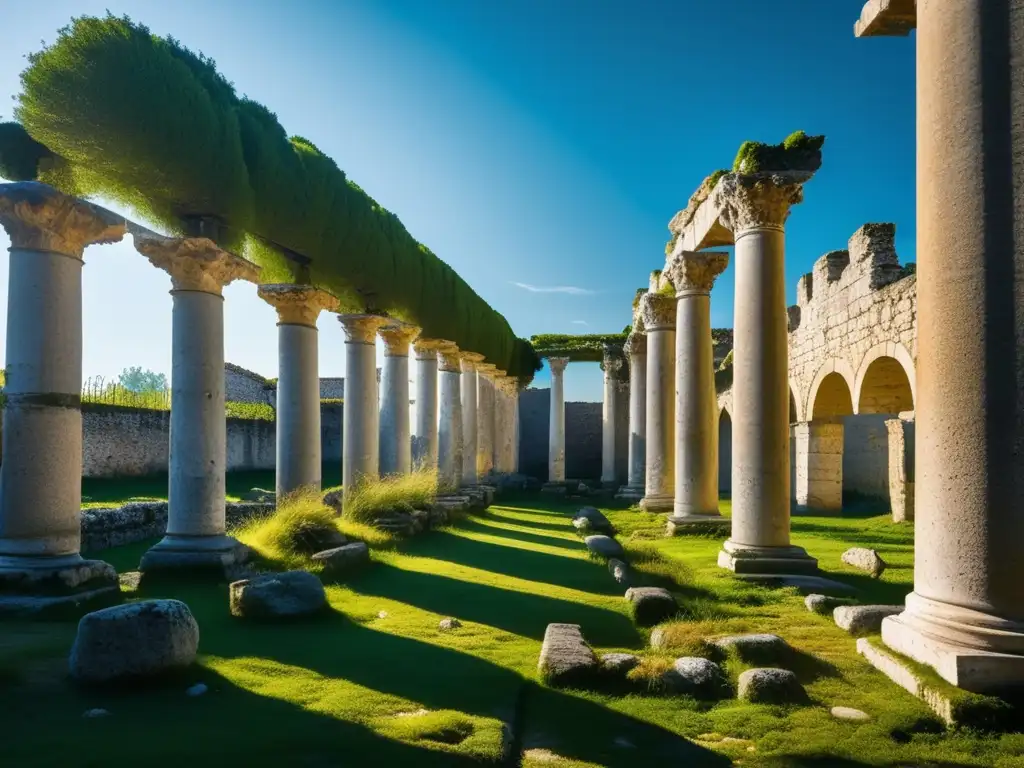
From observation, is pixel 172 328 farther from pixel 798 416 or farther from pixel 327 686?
pixel 798 416

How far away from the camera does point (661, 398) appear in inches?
658

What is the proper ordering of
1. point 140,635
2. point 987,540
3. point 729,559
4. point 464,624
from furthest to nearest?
1. point 729,559
2. point 464,624
3. point 140,635
4. point 987,540

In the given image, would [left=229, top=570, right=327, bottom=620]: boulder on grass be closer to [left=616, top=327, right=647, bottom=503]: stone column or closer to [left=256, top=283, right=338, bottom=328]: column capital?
[left=256, top=283, right=338, bottom=328]: column capital

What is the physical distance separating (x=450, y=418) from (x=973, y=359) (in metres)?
18.2

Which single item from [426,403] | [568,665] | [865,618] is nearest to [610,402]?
[426,403]

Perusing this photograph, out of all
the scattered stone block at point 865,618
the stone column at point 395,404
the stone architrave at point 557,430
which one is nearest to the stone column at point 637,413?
the stone architrave at point 557,430

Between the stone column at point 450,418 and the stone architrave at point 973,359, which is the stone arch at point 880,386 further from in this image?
the stone architrave at point 973,359

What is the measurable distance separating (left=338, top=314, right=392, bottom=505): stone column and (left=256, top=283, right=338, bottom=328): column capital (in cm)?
265

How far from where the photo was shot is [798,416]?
23484 mm

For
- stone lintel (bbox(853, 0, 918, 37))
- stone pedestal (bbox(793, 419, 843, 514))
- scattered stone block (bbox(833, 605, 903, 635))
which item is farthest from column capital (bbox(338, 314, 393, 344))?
stone pedestal (bbox(793, 419, 843, 514))

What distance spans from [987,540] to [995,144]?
2390 mm

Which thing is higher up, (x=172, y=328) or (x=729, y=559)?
(x=172, y=328)

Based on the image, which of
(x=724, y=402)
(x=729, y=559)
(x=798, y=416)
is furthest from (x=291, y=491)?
(x=724, y=402)

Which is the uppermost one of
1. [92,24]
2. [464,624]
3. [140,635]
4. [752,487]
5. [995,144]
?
[92,24]
